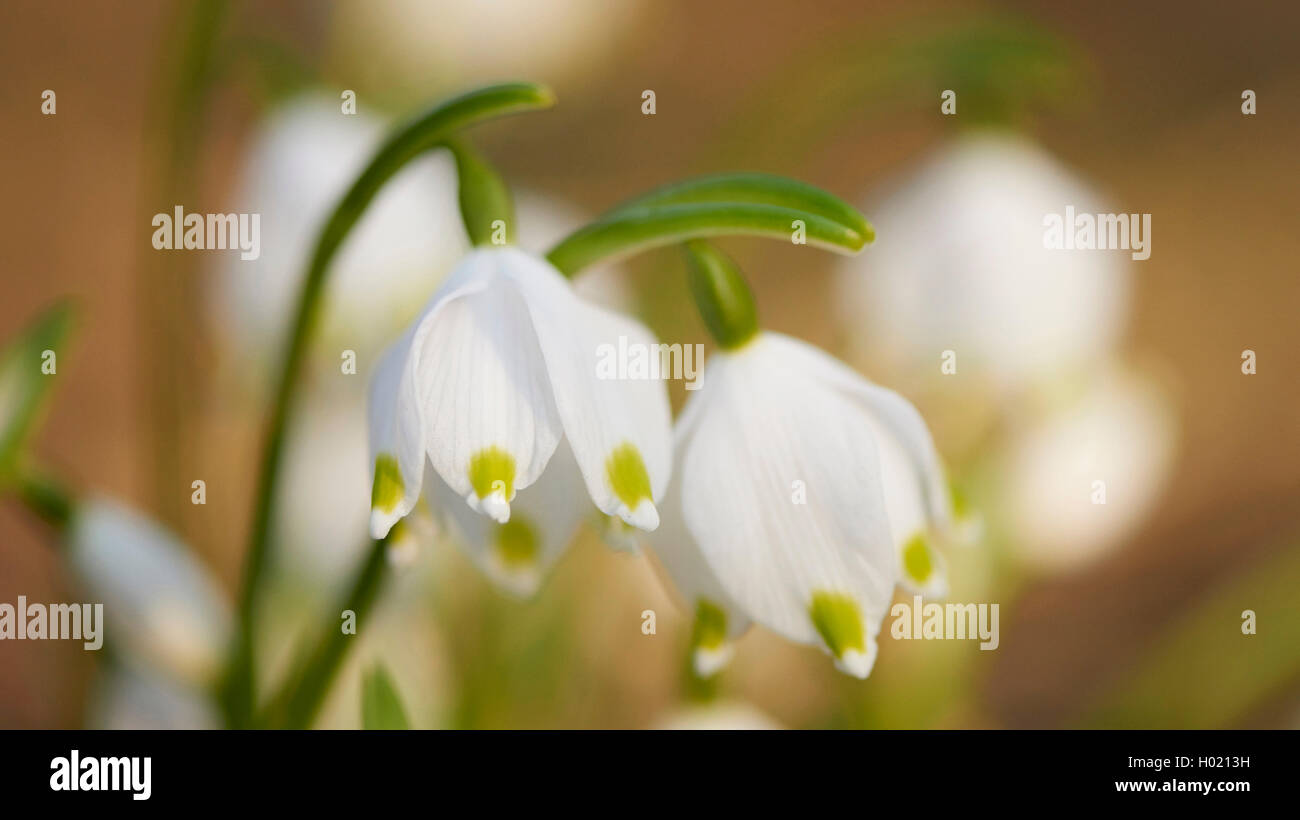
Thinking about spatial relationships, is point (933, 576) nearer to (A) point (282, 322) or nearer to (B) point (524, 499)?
(B) point (524, 499)

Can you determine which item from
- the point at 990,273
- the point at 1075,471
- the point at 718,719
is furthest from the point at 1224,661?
the point at 718,719

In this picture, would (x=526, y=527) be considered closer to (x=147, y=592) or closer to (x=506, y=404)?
(x=506, y=404)

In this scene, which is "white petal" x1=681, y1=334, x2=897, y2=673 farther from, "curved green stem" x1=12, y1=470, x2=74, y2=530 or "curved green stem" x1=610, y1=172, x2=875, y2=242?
"curved green stem" x1=12, y1=470, x2=74, y2=530

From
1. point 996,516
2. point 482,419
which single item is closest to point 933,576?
point 482,419

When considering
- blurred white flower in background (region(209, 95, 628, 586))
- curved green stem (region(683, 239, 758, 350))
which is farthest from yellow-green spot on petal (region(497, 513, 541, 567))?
blurred white flower in background (region(209, 95, 628, 586))

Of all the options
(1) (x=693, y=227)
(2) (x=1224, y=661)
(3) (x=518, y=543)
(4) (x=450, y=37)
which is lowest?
(2) (x=1224, y=661)

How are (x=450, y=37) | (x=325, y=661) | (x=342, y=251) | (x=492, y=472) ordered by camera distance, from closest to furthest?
(x=492, y=472)
(x=325, y=661)
(x=342, y=251)
(x=450, y=37)
